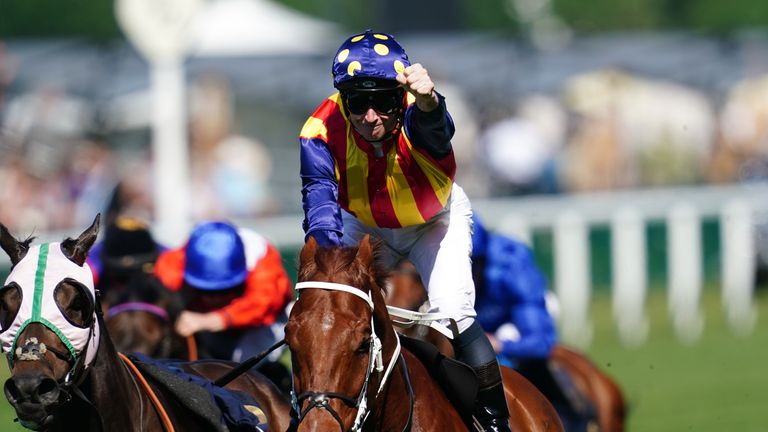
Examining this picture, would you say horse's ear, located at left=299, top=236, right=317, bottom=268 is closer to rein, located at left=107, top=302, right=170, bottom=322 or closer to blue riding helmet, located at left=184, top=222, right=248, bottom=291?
rein, located at left=107, top=302, right=170, bottom=322

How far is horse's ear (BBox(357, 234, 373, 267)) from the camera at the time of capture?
4182mm

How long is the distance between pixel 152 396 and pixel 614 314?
1003 centimetres

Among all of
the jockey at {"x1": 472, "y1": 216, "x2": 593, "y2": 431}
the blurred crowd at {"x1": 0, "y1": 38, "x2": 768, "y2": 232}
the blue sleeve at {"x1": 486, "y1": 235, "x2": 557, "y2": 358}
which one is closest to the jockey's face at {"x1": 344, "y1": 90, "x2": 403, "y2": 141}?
the jockey at {"x1": 472, "y1": 216, "x2": 593, "y2": 431}

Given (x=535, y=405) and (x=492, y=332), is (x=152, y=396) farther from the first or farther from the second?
(x=492, y=332)

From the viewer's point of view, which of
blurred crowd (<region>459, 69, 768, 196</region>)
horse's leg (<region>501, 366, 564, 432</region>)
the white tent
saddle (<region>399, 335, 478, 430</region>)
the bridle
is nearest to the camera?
the bridle

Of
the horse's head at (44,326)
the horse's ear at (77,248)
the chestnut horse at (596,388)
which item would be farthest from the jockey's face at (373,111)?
the chestnut horse at (596,388)

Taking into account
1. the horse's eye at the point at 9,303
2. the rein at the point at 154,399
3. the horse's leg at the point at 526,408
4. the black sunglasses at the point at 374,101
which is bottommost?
the horse's leg at the point at 526,408

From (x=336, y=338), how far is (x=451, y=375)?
90 cm

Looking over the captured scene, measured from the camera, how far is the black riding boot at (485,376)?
4.79m

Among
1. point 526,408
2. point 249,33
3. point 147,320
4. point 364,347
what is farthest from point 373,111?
point 249,33

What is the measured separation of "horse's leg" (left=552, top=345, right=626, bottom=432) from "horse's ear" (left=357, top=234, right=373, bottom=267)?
3.29 metres

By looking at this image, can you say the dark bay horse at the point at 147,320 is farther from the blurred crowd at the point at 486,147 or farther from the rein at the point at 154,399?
the blurred crowd at the point at 486,147

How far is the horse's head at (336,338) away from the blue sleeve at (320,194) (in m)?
0.13

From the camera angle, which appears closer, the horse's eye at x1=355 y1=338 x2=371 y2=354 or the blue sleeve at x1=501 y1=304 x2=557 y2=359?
the horse's eye at x1=355 y1=338 x2=371 y2=354
